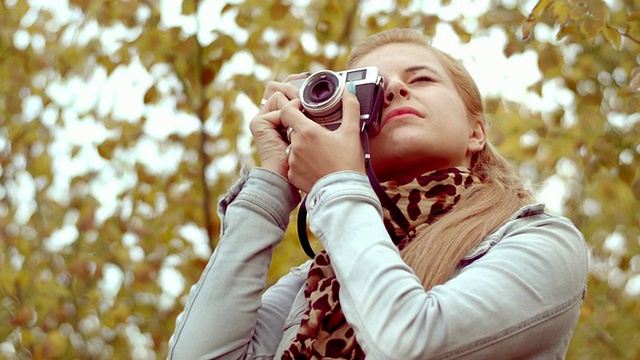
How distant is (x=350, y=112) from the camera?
1.47m

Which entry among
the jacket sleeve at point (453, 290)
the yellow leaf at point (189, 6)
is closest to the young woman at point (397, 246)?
the jacket sleeve at point (453, 290)

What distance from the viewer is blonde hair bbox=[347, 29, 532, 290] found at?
4.52 ft

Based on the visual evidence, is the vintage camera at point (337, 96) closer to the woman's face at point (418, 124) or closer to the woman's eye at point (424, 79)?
the woman's face at point (418, 124)

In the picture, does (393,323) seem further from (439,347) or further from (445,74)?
(445,74)

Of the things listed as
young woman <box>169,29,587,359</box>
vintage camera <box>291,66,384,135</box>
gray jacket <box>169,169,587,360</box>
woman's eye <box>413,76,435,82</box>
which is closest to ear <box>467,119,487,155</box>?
young woman <box>169,29,587,359</box>

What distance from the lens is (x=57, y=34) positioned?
4.52 meters

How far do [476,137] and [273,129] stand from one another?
0.46 m

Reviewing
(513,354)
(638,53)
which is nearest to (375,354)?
(513,354)

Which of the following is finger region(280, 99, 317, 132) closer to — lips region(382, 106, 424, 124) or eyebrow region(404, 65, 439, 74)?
lips region(382, 106, 424, 124)

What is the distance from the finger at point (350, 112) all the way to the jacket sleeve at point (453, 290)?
0.14 m

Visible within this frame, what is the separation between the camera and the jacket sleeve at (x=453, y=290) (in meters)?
1.15

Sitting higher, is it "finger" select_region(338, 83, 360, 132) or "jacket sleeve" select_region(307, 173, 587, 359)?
"finger" select_region(338, 83, 360, 132)

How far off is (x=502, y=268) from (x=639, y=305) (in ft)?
13.0

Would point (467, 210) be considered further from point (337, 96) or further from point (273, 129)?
point (273, 129)
